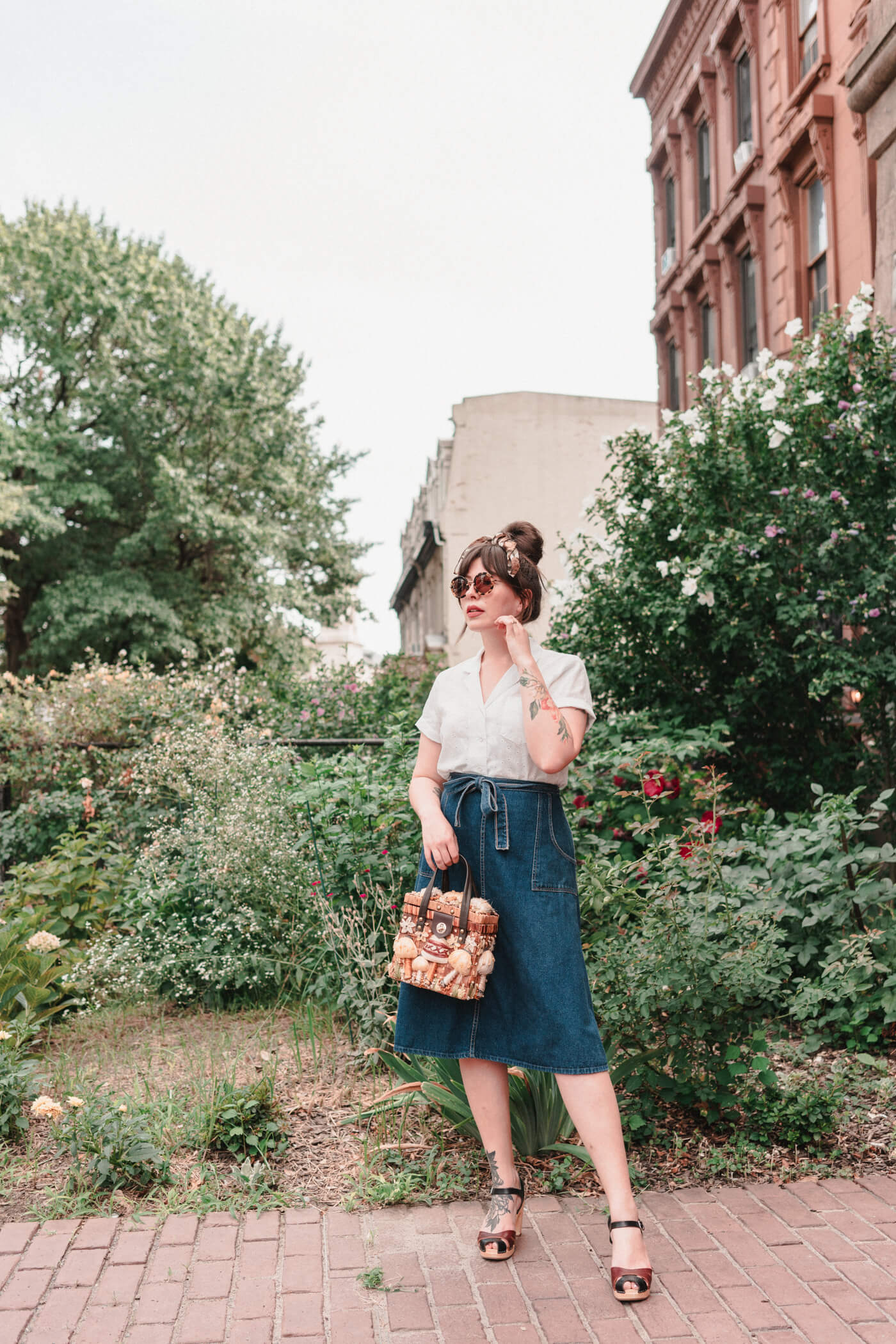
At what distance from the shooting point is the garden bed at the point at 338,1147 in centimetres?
325

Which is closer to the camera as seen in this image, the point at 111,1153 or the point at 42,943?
the point at 111,1153

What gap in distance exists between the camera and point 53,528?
20812 mm

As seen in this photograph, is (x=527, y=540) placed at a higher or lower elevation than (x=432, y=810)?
higher

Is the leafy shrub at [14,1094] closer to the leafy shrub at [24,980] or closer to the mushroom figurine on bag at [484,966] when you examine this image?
the leafy shrub at [24,980]

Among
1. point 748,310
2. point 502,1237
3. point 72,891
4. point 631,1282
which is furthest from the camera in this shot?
point 748,310

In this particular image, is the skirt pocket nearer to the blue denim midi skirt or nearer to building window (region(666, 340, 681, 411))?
the blue denim midi skirt

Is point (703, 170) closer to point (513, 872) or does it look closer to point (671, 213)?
point (671, 213)

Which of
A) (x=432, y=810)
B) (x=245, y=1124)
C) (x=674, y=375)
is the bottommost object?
(x=245, y=1124)

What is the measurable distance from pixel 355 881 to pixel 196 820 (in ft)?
4.77

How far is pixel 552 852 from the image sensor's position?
9.66 ft

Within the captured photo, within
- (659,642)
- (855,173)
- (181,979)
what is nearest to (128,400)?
(855,173)

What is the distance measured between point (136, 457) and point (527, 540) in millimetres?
20830

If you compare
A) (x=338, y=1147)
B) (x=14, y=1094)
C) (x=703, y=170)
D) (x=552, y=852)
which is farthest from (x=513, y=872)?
(x=703, y=170)

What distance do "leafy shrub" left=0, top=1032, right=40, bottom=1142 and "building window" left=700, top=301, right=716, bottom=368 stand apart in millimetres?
15115
